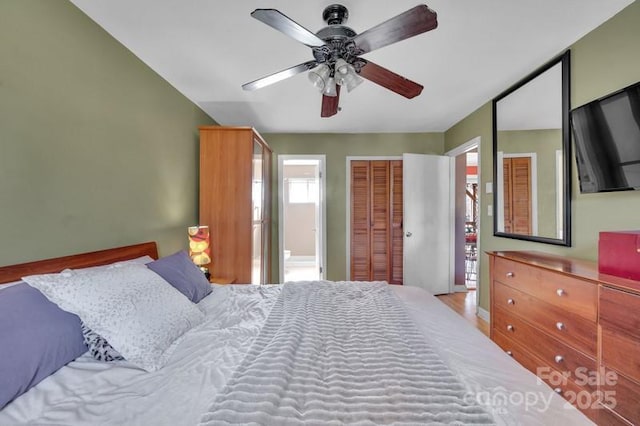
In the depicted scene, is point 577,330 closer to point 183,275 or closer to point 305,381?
point 305,381

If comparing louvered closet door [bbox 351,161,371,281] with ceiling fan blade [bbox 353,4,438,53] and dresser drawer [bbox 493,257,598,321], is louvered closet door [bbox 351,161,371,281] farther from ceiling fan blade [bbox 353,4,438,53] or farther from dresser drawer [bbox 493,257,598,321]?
ceiling fan blade [bbox 353,4,438,53]

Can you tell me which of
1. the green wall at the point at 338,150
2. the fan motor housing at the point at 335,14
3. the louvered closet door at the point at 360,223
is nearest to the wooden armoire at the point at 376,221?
the louvered closet door at the point at 360,223

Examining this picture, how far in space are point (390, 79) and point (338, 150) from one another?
94.7 inches

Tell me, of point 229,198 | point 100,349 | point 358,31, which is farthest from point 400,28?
point 229,198

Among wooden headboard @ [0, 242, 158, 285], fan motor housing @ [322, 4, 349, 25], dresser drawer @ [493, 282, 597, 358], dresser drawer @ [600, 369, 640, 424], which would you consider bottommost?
dresser drawer @ [600, 369, 640, 424]

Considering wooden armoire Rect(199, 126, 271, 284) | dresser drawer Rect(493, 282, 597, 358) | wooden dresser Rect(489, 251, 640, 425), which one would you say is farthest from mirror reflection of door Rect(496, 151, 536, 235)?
wooden armoire Rect(199, 126, 271, 284)

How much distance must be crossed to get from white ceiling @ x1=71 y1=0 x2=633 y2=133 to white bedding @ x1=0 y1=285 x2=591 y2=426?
1814 millimetres

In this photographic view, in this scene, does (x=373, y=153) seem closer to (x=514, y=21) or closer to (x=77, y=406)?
(x=514, y=21)

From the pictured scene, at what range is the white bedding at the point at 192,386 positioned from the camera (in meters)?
0.77

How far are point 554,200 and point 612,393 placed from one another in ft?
4.45

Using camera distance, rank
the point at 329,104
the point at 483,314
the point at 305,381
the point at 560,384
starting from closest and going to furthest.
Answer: the point at 305,381, the point at 560,384, the point at 329,104, the point at 483,314

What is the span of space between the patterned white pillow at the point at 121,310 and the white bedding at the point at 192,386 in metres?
0.06

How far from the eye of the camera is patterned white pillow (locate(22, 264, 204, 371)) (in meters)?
1.04

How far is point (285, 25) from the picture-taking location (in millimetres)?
1317
